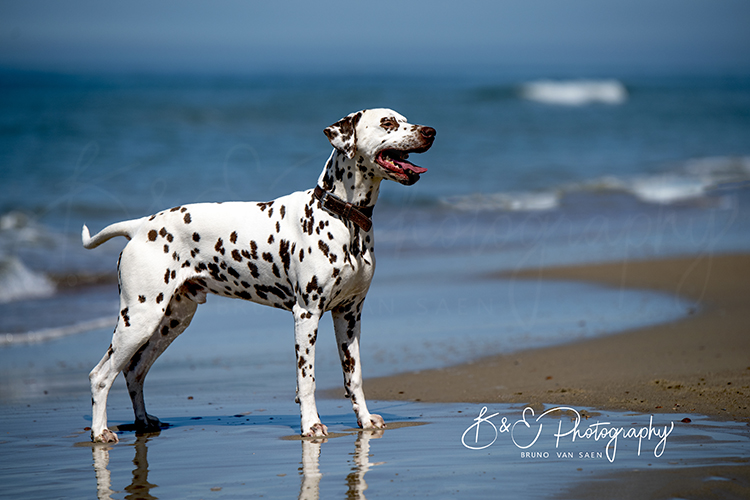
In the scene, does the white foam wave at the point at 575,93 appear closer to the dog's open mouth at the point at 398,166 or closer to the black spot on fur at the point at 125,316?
the dog's open mouth at the point at 398,166

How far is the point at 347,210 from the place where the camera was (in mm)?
5492

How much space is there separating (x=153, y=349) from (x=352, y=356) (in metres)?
1.53

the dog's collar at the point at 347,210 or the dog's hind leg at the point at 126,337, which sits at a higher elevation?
the dog's collar at the point at 347,210

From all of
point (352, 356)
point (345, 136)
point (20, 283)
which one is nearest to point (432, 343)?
point (352, 356)

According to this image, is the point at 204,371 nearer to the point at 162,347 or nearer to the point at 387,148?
the point at 162,347

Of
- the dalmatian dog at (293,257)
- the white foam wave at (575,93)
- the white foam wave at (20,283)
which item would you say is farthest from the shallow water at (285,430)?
the white foam wave at (575,93)

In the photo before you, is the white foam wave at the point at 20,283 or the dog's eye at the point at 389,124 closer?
the dog's eye at the point at 389,124

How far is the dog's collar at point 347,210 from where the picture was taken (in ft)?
18.0

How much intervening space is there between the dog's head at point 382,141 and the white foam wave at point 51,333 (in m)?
5.57

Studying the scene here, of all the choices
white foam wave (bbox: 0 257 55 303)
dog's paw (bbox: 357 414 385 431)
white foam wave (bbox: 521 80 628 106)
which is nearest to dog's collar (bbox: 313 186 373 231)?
dog's paw (bbox: 357 414 385 431)

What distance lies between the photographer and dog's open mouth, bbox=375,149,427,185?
5353mm

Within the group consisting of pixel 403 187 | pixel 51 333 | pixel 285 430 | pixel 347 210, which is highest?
pixel 403 187

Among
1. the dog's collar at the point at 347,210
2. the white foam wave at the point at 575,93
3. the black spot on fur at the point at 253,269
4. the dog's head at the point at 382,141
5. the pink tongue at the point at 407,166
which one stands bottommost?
the black spot on fur at the point at 253,269

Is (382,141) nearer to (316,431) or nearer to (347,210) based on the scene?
(347,210)
